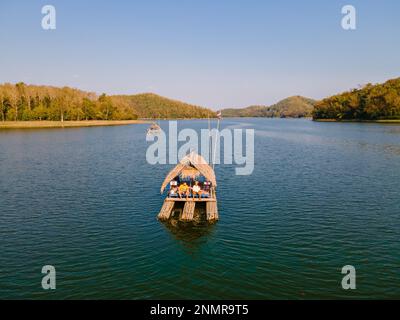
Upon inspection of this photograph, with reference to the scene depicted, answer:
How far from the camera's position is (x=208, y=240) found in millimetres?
24078

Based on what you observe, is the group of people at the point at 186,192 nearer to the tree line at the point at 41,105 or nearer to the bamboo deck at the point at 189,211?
the bamboo deck at the point at 189,211

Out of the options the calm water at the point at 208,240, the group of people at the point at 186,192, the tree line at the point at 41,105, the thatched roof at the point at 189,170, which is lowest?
the calm water at the point at 208,240

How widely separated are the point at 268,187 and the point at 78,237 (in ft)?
79.9

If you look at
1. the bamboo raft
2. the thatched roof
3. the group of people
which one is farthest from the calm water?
the thatched roof

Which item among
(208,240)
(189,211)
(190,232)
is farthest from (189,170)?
(208,240)

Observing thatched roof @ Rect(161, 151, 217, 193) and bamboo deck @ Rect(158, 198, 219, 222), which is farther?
thatched roof @ Rect(161, 151, 217, 193)

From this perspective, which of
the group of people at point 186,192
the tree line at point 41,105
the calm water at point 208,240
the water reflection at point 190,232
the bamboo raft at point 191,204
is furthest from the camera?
the tree line at point 41,105

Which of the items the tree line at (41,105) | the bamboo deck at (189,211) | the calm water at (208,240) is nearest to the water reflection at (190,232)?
the calm water at (208,240)

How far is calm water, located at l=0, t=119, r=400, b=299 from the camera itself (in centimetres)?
1816

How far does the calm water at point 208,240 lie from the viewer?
1816 cm

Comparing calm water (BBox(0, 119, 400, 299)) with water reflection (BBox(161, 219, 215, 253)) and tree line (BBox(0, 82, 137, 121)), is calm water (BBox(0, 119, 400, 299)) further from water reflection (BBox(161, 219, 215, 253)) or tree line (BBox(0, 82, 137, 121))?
tree line (BBox(0, 82, 137, 121))
